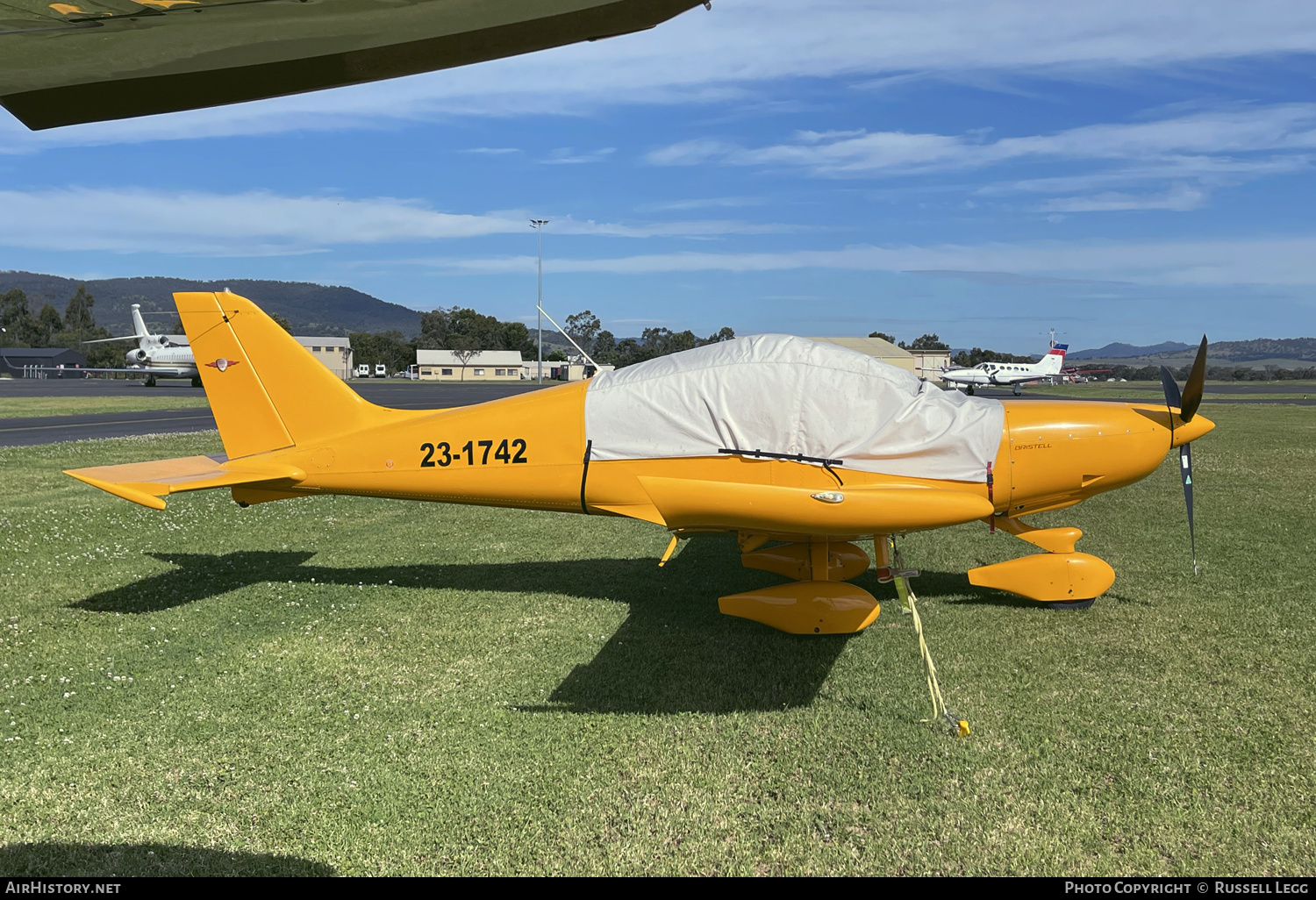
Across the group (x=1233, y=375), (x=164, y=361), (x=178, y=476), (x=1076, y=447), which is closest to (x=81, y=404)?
(x=164, y=361)

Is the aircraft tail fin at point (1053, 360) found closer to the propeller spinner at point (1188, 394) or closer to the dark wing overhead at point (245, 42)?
the propeller spinner at point (1188, 394)

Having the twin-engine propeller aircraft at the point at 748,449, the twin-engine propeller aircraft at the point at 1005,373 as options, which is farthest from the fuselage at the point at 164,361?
the twin-engine propeller aircraft at the point at 748,449

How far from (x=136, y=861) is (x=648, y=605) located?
14.1 ft

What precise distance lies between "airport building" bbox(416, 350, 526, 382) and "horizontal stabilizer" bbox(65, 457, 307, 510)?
110703mm

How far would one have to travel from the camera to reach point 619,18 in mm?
1387

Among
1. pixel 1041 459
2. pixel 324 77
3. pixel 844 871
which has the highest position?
pixel 324 77

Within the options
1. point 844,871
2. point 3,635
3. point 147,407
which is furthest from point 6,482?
point 147,407

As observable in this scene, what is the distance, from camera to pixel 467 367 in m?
119

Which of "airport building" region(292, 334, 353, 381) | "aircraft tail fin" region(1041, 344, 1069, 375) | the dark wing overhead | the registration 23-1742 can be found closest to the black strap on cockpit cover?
the registration 23-1742

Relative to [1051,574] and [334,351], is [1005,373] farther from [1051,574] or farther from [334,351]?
[334,351]

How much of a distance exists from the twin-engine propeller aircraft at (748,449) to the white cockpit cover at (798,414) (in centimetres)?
1

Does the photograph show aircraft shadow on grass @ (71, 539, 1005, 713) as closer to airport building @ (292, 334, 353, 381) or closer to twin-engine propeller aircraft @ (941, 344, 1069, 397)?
twin-engine propeller aircraft @ (941, 344, 1069, 397)

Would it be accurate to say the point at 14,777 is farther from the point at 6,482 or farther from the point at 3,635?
the point at 6,482
